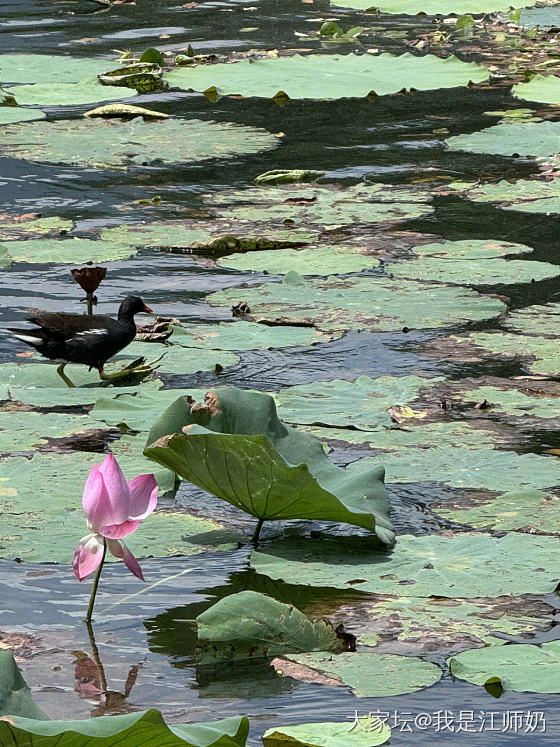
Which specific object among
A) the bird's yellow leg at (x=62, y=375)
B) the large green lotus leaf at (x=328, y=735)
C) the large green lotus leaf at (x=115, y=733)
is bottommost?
the bird's yellow leg at (x=62, y=375)

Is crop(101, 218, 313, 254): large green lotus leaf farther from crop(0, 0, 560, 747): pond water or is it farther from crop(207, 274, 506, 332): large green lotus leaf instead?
crop(207, 274, 506, 332): large green lotus leaf

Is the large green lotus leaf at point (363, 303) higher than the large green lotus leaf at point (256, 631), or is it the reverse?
the large green lotus leaf at point (256, 631)

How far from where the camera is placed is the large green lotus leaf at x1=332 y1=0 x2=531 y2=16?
12383 millimetres

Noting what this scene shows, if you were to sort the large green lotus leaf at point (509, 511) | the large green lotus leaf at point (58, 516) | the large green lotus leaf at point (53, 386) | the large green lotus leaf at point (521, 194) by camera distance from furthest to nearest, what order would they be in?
the large green lotus leaf at point (521, 194)
the large green lotus leaf at point (53, 386)
the large green lotus leaf at point (509, 511)
the large green lotus leaf at point (58, 516)

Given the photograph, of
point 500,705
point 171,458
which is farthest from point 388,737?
point 171,458

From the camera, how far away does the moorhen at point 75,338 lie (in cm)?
439

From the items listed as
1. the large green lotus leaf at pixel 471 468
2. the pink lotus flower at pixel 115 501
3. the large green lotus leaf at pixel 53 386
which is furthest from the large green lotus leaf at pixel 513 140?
the pink lotus flower at pixel 115 501

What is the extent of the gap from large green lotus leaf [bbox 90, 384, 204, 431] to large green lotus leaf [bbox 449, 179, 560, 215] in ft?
9.92

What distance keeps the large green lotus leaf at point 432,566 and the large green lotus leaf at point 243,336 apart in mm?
1626

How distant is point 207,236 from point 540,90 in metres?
3.93

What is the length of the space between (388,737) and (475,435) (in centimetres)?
168

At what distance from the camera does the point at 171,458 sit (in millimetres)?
3107

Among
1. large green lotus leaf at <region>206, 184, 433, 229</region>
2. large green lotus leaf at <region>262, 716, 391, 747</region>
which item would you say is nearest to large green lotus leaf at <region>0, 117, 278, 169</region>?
large green lotus leaf at <region>206, 184, 433, 229</region>

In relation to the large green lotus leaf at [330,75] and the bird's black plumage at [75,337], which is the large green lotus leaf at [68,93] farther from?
the bird's black plumage at [75,337]
